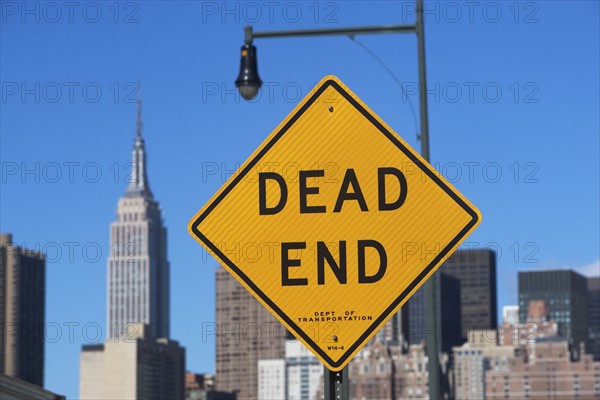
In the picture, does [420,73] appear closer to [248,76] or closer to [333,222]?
[248,76]

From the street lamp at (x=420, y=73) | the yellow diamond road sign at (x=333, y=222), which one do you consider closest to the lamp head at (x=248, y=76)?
the street lamp at (x=420, y=73)

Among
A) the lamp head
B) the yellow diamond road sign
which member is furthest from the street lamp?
the yellow diamond road sign

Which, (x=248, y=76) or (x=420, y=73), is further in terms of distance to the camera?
(x=420, y=73)

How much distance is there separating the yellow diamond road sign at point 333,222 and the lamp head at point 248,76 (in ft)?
31.0

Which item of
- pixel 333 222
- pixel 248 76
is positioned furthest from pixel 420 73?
pixel 333 222

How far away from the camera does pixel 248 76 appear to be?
1803cm

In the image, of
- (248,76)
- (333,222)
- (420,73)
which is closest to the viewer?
(333,222)

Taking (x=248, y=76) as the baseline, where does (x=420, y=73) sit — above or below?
above

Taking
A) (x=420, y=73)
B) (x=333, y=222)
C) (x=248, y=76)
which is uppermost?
(x=420, y=73)

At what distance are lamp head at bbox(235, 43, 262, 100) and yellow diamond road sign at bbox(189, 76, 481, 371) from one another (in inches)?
372

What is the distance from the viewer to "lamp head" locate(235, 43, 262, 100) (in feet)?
58.1

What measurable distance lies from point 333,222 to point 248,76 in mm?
10134

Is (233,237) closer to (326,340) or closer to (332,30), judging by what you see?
(326,340)

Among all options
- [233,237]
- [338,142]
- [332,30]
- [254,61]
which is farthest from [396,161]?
[332,30]
